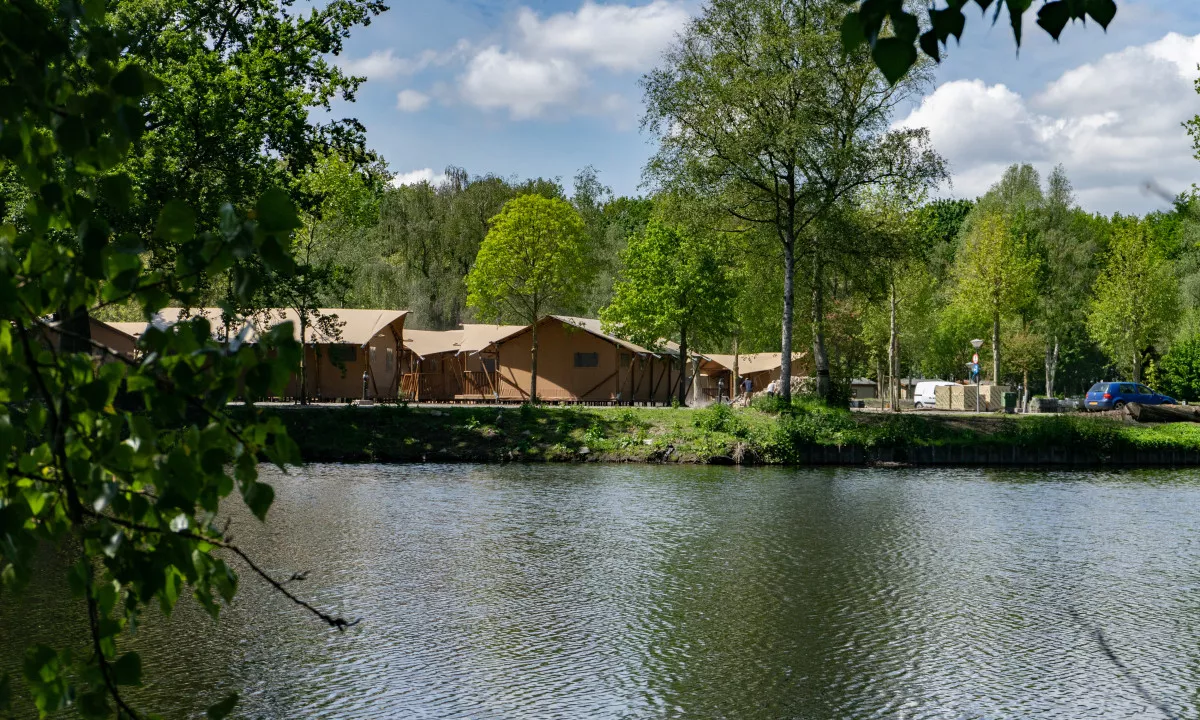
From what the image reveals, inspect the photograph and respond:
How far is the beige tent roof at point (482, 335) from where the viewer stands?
5151 centimetres

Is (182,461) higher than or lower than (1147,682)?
higher

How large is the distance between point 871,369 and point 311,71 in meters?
58.9

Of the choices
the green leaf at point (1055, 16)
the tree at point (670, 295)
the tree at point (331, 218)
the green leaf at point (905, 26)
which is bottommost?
the green leaf at point (905, 26)

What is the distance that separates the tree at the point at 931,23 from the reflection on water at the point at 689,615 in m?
6.36

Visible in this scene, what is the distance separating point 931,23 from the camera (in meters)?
2.35

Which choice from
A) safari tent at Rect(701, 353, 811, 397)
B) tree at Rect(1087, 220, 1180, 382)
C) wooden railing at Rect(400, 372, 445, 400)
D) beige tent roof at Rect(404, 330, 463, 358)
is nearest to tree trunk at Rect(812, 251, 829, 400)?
beige tent roof at Rect(404, 330, 463, 358)

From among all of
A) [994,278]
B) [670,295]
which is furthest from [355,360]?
[994,278]

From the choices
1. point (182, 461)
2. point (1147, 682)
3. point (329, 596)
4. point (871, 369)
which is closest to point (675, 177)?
point (329, 596)

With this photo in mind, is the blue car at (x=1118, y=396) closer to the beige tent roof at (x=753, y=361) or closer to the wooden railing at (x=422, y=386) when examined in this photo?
the beige tent roof at (x=753, y=361)

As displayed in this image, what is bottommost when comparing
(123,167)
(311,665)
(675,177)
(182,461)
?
(311,665)

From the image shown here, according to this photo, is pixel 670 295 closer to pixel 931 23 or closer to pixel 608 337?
pixel 608 337

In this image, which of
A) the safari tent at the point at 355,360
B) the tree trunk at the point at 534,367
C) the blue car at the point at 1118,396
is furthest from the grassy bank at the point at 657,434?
the blue car at the point at 1118,396

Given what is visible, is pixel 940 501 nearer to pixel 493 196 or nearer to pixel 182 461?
pixel 182 461

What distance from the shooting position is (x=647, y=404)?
50.2m
